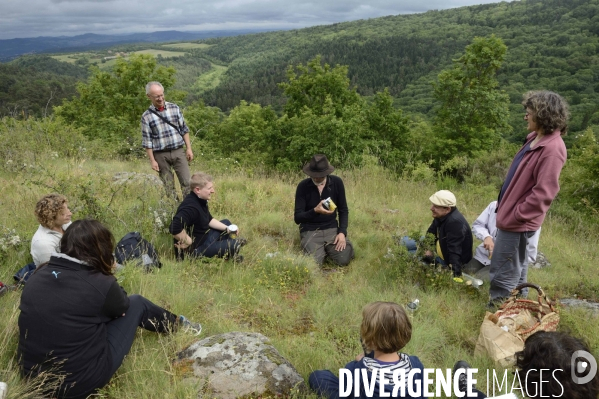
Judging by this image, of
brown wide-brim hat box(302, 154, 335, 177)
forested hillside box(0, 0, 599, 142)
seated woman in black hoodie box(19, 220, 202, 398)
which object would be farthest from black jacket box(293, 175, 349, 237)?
forested hillside box(0, 0, 599, 142)

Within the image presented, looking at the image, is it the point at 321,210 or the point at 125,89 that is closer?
the point at 321,210

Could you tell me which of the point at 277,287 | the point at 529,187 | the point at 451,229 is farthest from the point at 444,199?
the point at 277,287

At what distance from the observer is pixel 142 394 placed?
90.9 inches

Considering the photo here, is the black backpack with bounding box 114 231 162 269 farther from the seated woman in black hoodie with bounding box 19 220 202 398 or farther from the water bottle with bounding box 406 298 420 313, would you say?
the water bottle with bounding box 406 298 420 313

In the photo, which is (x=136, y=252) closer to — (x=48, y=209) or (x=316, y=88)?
(x=48, y=209)

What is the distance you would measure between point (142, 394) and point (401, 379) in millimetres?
1501

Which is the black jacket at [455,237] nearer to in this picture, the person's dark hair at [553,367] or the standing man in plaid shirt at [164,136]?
the person's dark hair at [553,367]

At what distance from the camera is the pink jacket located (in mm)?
3094

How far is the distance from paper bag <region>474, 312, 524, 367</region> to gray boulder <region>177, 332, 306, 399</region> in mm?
1423

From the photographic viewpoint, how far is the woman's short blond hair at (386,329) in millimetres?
2094

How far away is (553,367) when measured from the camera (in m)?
1.65

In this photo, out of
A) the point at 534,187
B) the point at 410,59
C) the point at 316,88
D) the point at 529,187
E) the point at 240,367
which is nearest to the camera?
the point at 240,367

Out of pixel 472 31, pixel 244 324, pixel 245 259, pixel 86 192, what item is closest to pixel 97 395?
pixel 244 324

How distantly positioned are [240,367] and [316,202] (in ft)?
9.66
